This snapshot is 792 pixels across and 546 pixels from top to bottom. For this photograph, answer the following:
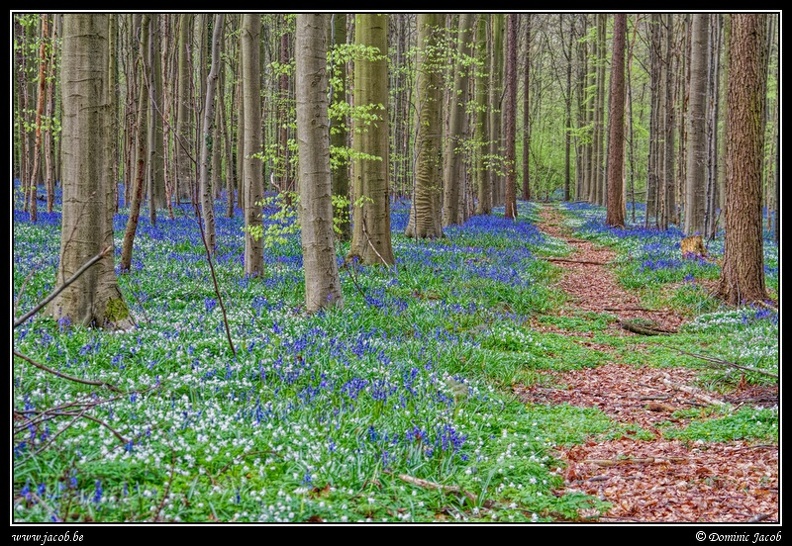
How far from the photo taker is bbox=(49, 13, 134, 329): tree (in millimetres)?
7445

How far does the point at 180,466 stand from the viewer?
14.5ft

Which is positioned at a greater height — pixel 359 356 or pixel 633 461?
pixel 359 356

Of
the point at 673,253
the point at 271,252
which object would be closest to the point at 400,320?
the point at 271,252

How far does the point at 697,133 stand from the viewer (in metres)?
19.2

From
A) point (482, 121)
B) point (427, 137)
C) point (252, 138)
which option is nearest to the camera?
point (252, 138)

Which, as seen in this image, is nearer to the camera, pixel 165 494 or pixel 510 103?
pixel 165 494

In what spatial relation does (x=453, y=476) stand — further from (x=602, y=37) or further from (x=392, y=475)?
(x=602, y=37)

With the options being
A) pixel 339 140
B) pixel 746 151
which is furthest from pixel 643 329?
pixel 339 140

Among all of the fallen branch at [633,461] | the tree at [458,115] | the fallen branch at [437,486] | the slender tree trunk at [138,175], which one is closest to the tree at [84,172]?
the slender tree trunk at [138,175]

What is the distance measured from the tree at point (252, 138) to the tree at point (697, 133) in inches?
505

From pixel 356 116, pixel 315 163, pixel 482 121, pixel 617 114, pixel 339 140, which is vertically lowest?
pixel 315 163

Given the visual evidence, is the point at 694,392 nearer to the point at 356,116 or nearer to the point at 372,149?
the point at 356,116

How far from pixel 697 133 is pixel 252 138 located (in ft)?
44.0

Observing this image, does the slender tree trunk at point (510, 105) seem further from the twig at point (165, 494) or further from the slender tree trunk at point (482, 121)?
the twig at point (165, 494)
